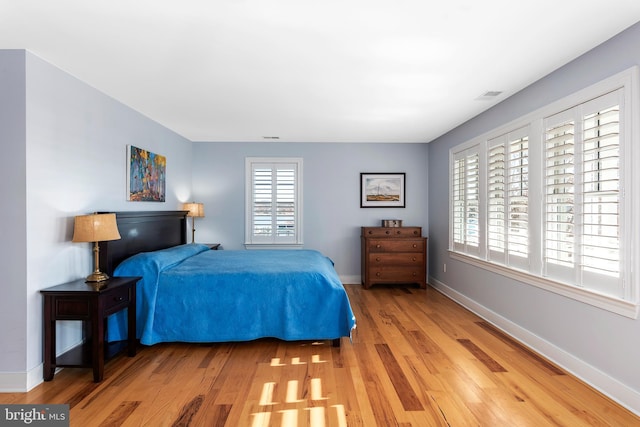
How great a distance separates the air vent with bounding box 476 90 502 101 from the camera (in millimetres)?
3232

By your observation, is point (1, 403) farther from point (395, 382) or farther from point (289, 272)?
point (395, 382)


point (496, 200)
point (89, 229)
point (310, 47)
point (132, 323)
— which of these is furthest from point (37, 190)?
point (496, 200)

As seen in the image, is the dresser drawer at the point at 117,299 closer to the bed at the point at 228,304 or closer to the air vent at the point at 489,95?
the bed at the point at 228,304

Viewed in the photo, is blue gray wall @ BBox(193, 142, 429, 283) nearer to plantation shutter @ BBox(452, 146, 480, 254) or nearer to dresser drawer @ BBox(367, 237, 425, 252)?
dresser drawer @ BBox(367, 237, 425, 252)

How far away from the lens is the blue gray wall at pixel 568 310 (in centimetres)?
213

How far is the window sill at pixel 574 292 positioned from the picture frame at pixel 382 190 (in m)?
2.14

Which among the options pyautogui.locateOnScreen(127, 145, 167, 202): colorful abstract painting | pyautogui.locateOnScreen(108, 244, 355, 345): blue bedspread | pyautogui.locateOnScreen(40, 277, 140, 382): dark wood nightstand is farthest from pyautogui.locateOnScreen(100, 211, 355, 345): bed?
pyautogui.locateOnScreen(127, 145, 167, 202): colorful abstract painting

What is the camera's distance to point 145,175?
3.95 meters

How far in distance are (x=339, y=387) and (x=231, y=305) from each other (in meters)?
1.22

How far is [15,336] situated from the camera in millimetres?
2332

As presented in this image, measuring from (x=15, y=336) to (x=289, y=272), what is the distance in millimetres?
2020

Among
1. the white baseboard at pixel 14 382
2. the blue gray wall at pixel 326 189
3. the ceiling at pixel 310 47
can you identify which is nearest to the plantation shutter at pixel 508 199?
the ceiling at pixel 310 47

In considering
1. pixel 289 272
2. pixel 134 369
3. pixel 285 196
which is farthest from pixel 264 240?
pixel 134 369

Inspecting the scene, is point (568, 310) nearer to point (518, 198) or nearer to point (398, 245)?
point (518, 198)
